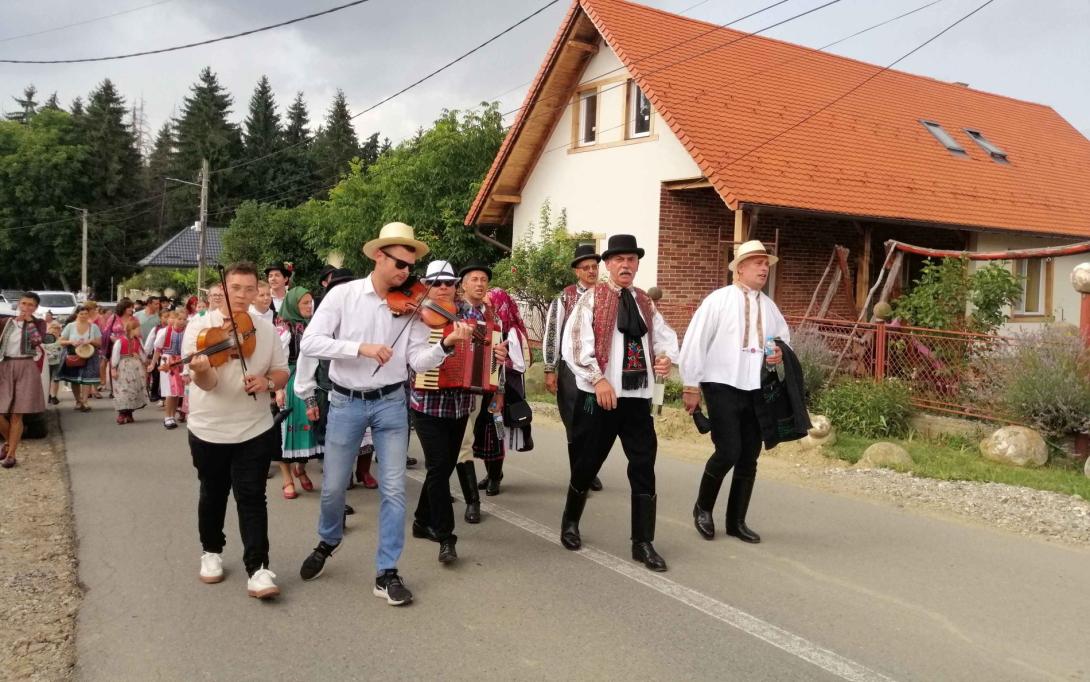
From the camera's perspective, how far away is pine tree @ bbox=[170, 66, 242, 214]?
2822 inches

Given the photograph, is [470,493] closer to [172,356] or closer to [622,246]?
[622,246]

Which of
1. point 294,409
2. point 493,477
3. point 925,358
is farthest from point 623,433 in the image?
point 925,358

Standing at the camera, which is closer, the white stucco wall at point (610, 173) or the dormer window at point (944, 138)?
the white stucco wall at point (610, 173)

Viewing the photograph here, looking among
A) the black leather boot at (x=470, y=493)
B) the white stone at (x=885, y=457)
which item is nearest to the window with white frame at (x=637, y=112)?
the white stone at (x=885, y=457)

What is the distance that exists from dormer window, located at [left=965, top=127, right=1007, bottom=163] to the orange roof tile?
0.28 m

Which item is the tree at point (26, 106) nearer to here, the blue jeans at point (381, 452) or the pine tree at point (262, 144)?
the pine tree at point (262, 144)

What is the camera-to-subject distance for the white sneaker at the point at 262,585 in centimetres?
486

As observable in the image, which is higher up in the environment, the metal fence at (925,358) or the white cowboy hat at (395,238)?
the white cowboy hat at (395,238)

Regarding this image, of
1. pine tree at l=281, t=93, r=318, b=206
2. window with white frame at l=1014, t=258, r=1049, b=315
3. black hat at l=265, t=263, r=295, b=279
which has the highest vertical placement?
pine tree at l=281, t=93, r=318, b=206

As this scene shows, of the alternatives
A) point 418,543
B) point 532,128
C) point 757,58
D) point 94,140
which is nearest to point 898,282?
point 757,58

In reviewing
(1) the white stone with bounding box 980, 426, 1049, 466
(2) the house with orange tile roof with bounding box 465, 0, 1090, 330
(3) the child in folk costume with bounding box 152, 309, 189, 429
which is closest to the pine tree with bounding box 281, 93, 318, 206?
(2) the house with orange tile roof with bounding box 465, 0, 1090, 330

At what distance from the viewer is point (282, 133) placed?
80.2 metres

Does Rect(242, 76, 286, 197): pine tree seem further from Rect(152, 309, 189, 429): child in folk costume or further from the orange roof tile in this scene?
Rect(152, 309, 189, 429): child in folk costume

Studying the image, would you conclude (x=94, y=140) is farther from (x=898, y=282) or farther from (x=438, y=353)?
(x=438, y=353)
